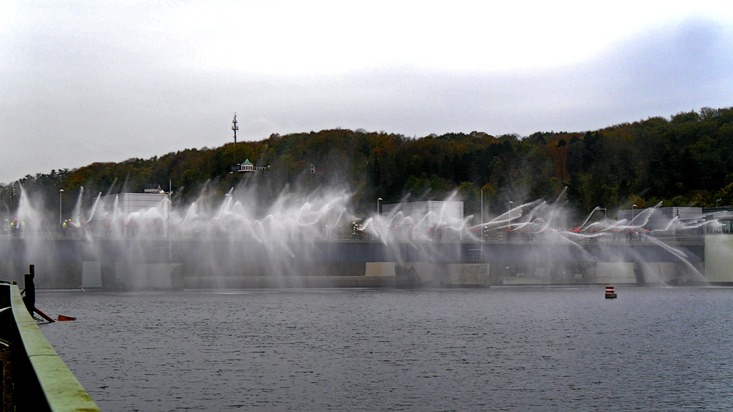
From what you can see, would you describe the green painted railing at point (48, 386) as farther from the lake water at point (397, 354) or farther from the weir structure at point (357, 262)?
the weir structure at point (357, 262)

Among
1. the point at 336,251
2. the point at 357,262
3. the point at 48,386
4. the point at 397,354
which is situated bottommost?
the point at 397,354

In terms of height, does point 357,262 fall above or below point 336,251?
below

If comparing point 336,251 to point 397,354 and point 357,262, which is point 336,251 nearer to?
point 357,262

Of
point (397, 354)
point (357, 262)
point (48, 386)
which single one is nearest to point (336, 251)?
point (357, 262)

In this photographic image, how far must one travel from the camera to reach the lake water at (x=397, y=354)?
43.6 metres

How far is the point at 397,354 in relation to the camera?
205ft

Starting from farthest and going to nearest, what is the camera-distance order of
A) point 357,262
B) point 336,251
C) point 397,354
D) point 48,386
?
point 357,262 < point 336,251 < point 397,354 < point 48,386

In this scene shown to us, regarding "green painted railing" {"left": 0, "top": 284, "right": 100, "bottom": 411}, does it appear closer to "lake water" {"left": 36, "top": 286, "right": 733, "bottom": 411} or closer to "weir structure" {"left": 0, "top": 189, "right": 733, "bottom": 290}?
"lake water" {"left": 36, "top": 286, "right": 733, "bottom": 411}

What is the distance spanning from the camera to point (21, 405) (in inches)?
639

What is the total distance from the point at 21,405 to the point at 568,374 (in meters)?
40.7

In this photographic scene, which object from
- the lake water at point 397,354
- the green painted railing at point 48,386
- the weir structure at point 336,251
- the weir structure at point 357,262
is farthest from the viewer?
the weir structure at point 336,251

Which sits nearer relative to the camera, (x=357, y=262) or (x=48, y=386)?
(x=48, y=386)

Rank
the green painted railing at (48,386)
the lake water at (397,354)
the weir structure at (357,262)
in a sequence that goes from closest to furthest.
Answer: the green painted railing at (48,386) → the lake water at (397,354) → the weir structure at (357,262)

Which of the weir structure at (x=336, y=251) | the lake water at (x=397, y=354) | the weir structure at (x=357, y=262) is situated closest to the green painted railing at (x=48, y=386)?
the lake water at (x=397, y=354)
